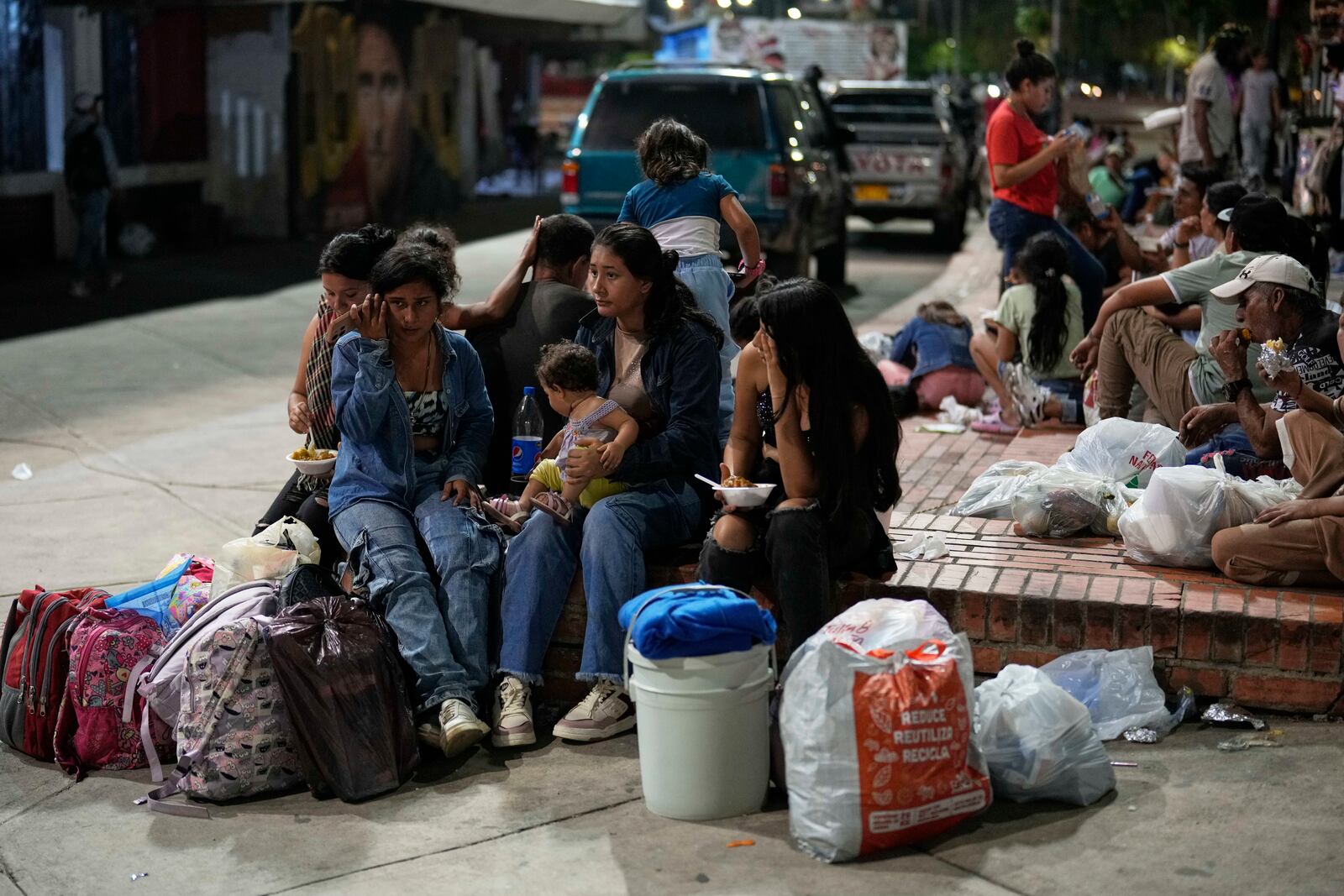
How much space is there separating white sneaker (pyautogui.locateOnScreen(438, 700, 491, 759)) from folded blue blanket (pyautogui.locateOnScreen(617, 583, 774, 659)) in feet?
2.35

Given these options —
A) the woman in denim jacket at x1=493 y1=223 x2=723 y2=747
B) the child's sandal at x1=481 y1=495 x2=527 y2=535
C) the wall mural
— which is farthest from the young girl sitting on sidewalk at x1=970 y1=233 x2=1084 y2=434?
the wall mural

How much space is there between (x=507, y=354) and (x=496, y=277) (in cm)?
1133

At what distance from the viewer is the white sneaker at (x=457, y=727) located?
178 inches

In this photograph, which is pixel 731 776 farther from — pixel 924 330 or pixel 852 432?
pixel 924 330

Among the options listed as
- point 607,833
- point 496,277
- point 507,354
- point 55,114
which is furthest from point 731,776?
point 55,114

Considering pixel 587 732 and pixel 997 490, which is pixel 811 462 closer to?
pixel 587 732

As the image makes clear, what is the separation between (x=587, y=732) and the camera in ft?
15.6

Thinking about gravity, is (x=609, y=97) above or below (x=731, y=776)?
above

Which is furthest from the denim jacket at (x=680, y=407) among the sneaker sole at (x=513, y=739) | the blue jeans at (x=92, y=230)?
the blue jeans at (x=92, y=230)

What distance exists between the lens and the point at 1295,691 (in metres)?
4.64

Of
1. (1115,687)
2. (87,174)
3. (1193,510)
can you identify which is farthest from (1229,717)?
(87,174)

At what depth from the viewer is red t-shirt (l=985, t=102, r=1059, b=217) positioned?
9.19 metres

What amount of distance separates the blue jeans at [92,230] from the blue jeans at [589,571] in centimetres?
1125

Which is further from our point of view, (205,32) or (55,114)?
(205,32)
